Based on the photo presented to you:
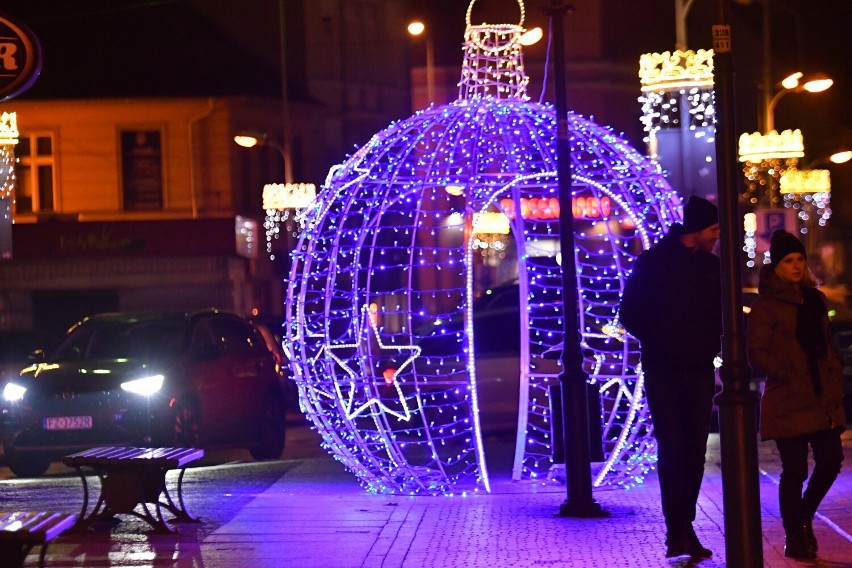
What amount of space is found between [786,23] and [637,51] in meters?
9.53

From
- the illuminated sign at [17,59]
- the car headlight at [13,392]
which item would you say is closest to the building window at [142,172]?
the car headlight at [13,392]

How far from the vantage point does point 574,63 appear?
4497 cm

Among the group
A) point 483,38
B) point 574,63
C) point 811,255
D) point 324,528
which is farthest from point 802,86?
point 324,528

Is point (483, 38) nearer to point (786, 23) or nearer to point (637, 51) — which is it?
point (637, 51)

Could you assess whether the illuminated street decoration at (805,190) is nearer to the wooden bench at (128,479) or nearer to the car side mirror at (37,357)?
the car side mirror at (37,357)

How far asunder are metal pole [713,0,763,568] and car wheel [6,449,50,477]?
953 centimetres

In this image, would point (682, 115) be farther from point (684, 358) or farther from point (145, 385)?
point (684, 358)

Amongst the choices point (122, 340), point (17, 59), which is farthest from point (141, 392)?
point (17, 59)

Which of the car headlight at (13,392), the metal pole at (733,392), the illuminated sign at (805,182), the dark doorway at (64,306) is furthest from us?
the illuminated sign at (805,182)

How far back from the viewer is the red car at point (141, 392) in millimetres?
15039

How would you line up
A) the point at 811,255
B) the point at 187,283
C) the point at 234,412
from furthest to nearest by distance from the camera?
1. the point at 811,255
2. the point at 187,283
3. the point at 234,412

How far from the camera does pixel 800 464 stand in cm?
872

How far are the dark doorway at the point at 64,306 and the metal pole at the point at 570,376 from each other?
989 inches

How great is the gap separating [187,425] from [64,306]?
20.1 meters
